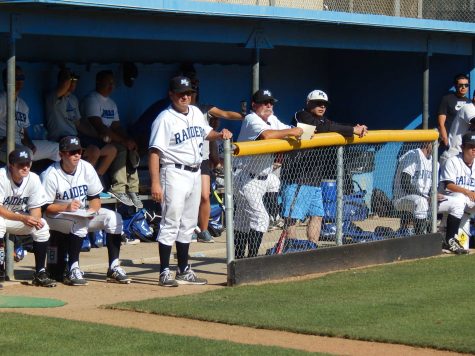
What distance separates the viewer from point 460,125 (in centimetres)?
1507

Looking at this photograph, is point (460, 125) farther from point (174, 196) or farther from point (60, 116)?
point (174, 196)

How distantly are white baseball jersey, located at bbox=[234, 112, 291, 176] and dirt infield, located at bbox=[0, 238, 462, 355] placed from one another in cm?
107

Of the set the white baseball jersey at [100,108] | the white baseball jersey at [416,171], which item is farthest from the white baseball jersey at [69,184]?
the white baseball jersey at [416,171]

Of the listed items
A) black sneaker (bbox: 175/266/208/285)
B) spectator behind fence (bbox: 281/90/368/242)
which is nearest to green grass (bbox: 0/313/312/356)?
black sneaker (bbox: 175/266/208/285)

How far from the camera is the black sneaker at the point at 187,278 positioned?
9.69 m

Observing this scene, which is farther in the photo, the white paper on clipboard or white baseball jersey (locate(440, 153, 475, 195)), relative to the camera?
white baseball jersey (locate(440, 153, 475, 195))

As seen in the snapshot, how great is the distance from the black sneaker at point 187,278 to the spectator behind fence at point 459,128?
19.9 ft

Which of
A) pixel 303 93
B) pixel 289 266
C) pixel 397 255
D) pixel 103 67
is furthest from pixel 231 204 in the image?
pixel 303 93

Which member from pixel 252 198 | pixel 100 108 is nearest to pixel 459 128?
pixel 100 108

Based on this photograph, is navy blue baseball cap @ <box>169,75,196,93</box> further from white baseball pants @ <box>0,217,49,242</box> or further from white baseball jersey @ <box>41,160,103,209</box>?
white baseball pants @ <box>0,217,49,242</box>

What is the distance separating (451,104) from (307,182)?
6.00m

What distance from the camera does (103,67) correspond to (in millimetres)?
13625

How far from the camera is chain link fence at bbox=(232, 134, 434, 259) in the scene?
9781 millimetres

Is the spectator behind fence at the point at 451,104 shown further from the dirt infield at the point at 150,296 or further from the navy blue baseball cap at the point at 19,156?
the navy blue baseball cap at the point at 19,156
